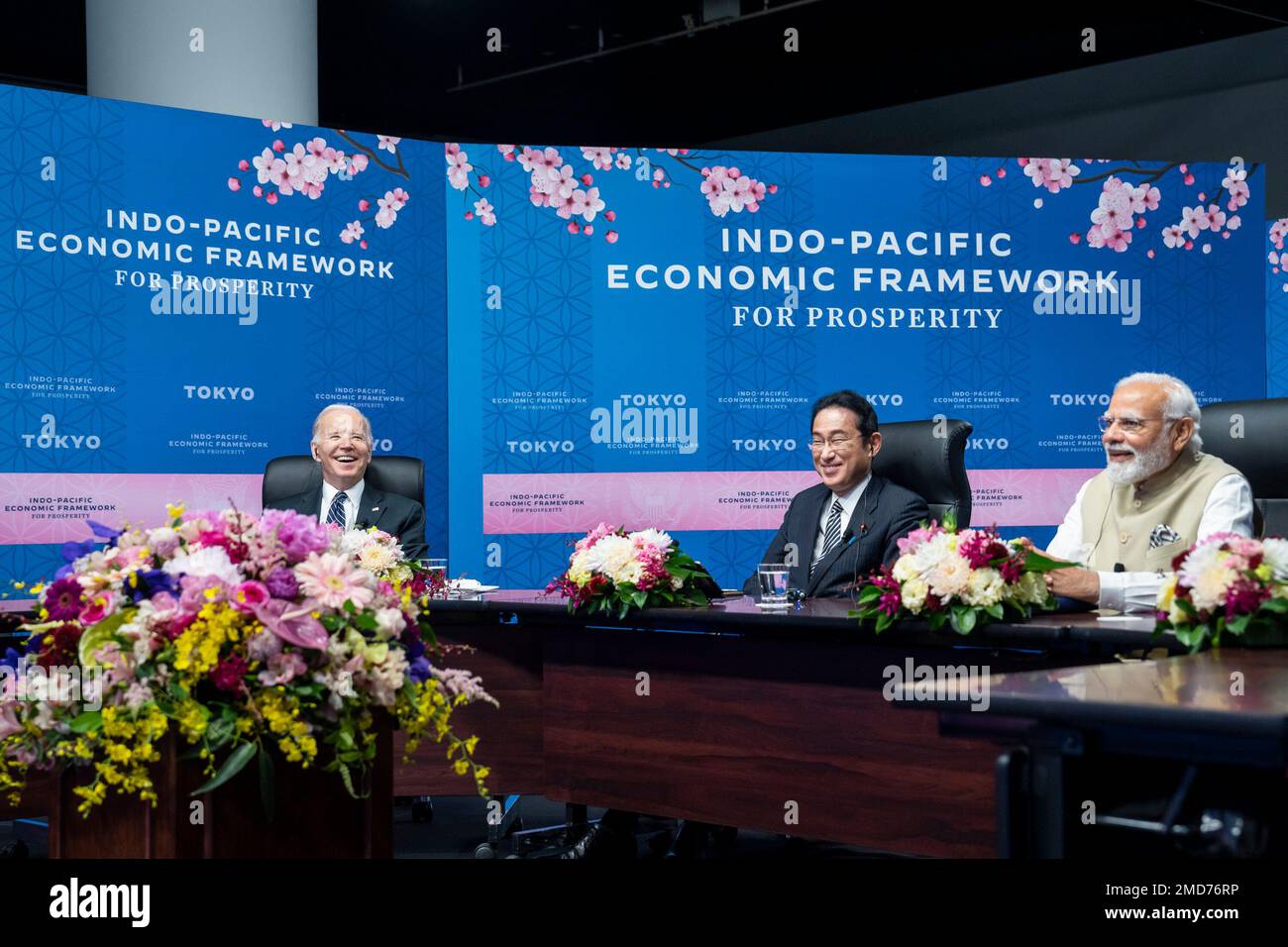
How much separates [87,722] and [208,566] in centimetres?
21

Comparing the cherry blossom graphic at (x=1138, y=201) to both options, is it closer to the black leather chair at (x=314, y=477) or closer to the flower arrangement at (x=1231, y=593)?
the black leather chair at (x=314, y=477)

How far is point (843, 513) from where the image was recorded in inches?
159

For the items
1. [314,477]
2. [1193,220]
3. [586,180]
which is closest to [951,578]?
[314,477]

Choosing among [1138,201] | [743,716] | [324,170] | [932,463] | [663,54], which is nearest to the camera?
[743,716]

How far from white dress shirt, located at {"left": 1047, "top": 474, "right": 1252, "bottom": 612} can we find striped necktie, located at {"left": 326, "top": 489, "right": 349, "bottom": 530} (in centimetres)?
238

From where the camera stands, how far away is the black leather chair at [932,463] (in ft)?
12.8

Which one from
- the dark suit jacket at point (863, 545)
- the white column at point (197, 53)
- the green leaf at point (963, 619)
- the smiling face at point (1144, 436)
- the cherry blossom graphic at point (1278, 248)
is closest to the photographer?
the green leaf at point (963, 619)

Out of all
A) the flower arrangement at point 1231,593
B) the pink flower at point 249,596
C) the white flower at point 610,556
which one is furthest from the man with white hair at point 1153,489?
the pink flower at point 249,596

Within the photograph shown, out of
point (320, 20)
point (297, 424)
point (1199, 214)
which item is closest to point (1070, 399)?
point (1199, 214)

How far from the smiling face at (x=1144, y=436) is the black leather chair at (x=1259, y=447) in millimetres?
195

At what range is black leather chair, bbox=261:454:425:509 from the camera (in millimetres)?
4750

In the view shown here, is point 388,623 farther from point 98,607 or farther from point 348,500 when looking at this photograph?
point 348,500

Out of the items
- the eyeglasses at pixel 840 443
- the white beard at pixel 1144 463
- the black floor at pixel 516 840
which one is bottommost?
the black floor at pixel 516 840
